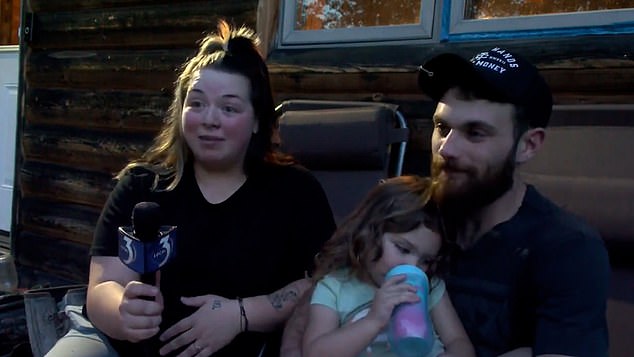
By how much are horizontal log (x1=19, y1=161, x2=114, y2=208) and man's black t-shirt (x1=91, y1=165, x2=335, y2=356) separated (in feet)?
7.33

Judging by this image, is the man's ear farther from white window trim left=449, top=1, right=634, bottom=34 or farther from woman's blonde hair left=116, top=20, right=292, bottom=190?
white window trim left=449, top=1, right=634, bottom=34

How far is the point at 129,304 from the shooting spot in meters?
1.62

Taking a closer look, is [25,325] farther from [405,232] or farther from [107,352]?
[405,232]

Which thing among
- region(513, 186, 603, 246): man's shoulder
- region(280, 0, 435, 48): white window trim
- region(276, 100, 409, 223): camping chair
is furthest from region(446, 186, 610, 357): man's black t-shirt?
region(280, 0, 435, 48): white window trim

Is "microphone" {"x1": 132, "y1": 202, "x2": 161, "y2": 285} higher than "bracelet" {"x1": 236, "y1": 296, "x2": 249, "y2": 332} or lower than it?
higher

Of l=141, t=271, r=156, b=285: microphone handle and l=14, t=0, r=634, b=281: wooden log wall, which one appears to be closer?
l=141, t=271, r=156, b=285: microphone handle

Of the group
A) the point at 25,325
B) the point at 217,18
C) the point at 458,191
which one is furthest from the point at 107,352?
the point at 217,18

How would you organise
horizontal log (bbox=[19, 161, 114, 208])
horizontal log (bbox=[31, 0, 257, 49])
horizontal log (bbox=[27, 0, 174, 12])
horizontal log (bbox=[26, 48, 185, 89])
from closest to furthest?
horizontal log (bbox=[31, 0, 257, 49])
horizontal log (bbox=[26, 48, 185, 89])
horizontal log (bbox=[27, 0, 174, 12])
horizontal log (bbox=[19, 161, 114, 208])

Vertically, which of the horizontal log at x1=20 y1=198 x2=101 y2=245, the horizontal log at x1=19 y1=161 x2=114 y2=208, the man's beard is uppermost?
the man's beard

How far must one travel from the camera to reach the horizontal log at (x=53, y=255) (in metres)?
4.26

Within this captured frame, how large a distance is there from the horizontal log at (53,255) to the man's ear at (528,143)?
123 inches

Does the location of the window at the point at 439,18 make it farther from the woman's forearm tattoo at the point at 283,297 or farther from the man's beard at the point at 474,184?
the woman's forearm tattoo at the point at 283,297

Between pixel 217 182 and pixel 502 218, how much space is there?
80 cm

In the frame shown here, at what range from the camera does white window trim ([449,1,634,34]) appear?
2.24 m
